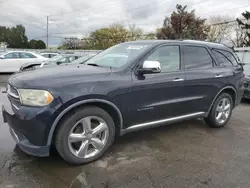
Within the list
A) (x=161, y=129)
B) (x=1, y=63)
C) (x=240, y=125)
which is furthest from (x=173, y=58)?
(x=1, y=63)

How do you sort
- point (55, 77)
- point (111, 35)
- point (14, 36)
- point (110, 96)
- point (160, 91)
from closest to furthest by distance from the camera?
point (55, 77)
point (110, 96)
point (160, 91)
point (111, 35)
point (14, 36)

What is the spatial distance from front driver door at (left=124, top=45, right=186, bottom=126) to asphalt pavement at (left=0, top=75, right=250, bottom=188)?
525 millimetres

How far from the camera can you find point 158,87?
3.48 metres

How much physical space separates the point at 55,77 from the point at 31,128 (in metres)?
0.65

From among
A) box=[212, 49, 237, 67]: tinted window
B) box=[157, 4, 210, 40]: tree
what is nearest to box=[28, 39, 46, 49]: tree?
box=[157, 4, 210, 40]: tree

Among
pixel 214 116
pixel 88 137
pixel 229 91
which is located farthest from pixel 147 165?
pixel 229 91

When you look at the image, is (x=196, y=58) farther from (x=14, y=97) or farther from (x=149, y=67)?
(x=14, y=97)

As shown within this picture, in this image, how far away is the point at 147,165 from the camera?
10.3 ft

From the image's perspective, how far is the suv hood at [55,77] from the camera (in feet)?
8.92

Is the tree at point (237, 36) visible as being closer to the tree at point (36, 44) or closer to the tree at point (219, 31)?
the tree at point (219, 31)

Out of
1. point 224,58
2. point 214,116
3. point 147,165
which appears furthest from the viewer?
point 224,58

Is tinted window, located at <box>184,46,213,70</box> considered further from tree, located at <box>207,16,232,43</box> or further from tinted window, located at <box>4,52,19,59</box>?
tree, located at <box>207,16,232,43</box>

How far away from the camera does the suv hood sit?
272 cm

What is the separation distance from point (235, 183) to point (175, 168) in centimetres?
72
